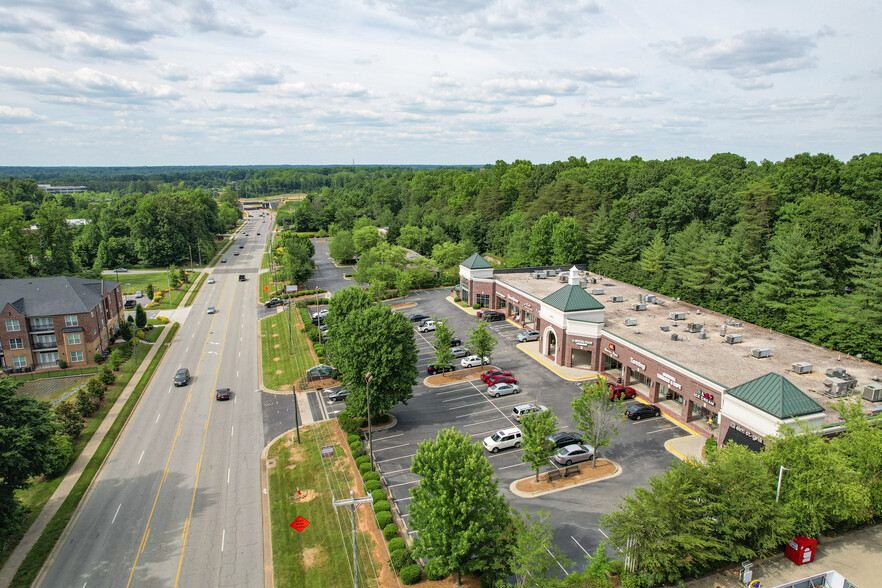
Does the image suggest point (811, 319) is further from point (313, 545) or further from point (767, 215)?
point (313, 545)

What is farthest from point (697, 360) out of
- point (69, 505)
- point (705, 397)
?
point (69, 505)

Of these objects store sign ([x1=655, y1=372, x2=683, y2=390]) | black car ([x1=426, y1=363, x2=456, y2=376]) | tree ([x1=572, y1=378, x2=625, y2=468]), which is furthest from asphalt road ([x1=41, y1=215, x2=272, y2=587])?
store sign ([x1=655, y1=372, x2=683, y2=390])

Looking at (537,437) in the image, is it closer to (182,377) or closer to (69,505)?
(69,505)

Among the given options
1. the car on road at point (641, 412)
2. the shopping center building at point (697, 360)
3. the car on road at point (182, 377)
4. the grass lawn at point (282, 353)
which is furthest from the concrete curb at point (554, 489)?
the car on road at point (182, 377)

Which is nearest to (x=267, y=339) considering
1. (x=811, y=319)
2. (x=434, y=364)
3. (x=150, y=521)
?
(x=434, y=364)

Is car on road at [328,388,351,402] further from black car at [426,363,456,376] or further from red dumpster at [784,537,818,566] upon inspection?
red dumpster at [784,537,818,566]

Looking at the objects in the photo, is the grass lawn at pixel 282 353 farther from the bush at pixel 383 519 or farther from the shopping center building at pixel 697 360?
the shopping center building at pixel 697 360
